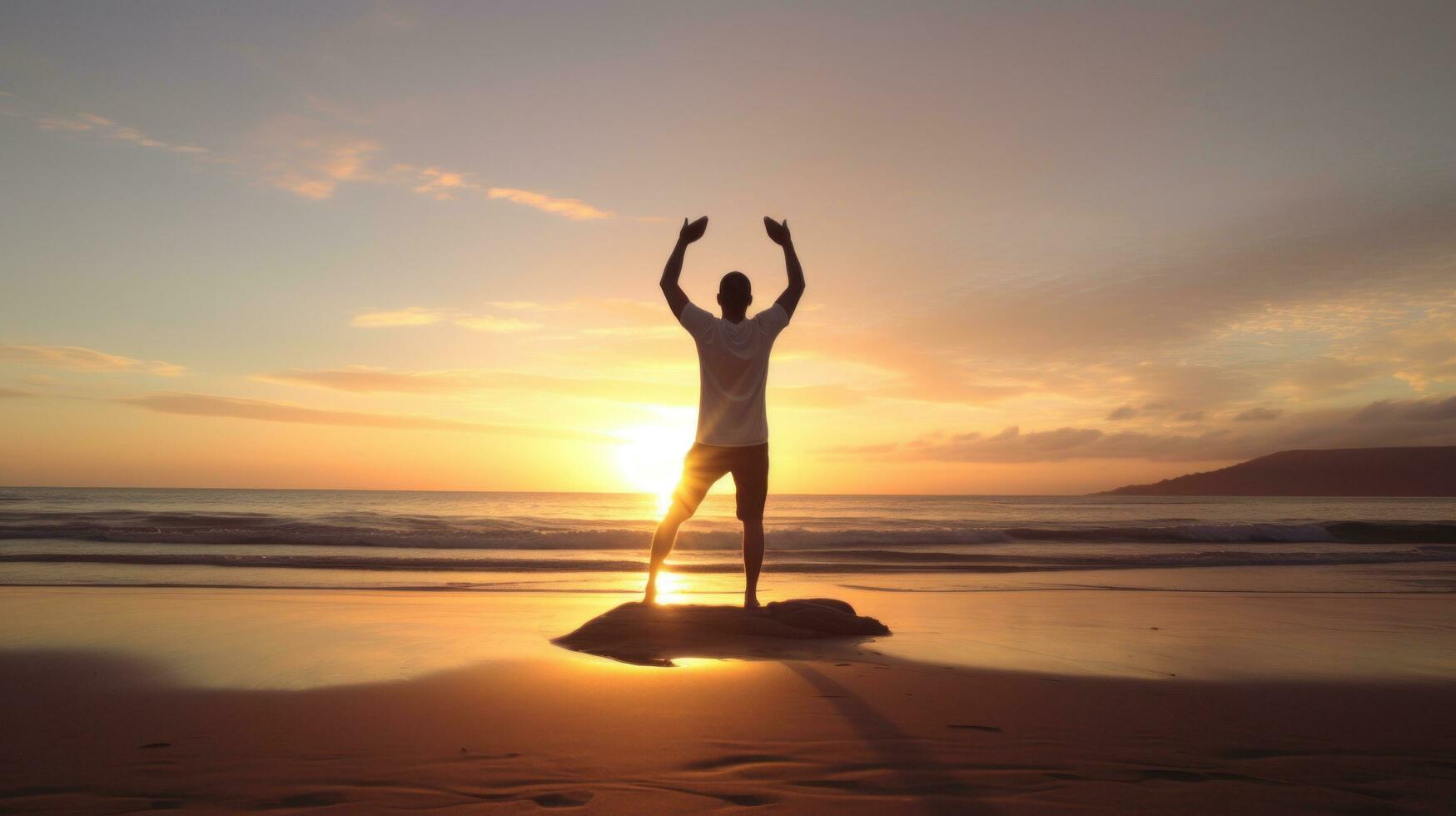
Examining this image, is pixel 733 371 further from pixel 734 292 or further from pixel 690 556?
pixel 690 556

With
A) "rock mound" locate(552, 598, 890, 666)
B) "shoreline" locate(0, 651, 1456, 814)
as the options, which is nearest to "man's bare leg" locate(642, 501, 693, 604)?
"rock mound" locate(552, 598, 890, 666)

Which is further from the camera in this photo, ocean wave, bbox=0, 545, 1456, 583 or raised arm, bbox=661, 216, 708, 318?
ocean wave, bbox=0, 545, 1456, 583

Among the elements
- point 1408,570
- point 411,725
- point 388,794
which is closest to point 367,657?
point 411,725

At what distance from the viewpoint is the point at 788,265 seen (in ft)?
15.8

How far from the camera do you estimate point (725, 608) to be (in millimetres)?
4867

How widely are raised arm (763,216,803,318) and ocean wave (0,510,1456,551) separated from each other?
12288mm

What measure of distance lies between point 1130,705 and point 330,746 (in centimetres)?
286

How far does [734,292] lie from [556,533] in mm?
14317

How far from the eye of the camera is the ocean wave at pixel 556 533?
52.7 ft

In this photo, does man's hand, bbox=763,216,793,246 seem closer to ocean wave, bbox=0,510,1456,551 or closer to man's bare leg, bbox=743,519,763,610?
man's bare leg, bbox=743,519,763,610

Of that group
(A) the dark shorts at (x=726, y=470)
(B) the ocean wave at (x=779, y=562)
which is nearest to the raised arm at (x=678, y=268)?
(A) the dark shorts at (x=726, y=470)

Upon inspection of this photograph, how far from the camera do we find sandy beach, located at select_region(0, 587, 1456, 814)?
210 cm

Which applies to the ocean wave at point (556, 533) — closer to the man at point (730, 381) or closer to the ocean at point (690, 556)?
the ocean at point (690, 556)

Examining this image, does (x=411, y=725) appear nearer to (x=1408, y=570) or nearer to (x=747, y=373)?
(x=747, y=373)
